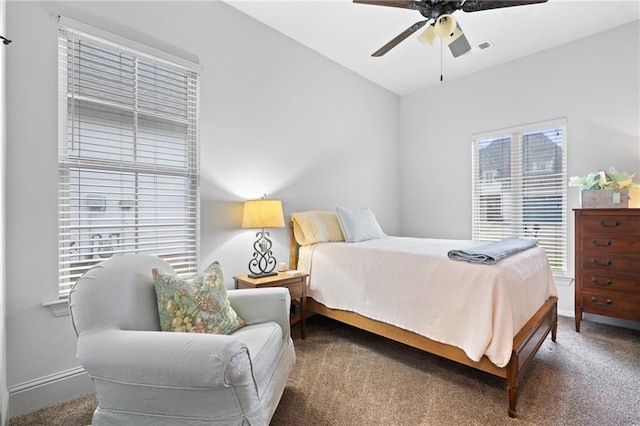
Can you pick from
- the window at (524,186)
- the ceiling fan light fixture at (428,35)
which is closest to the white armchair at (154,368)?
the ceiling fan light fixture at (428,35)

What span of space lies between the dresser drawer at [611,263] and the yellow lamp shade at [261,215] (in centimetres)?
285

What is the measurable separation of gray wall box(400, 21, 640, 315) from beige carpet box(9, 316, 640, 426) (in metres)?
1.39

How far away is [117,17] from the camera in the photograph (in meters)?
2.13

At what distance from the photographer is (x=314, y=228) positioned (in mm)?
3080

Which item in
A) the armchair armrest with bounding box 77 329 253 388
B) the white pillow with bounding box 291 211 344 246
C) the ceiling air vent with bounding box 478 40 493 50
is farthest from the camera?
the ceiling air vent with bounding box 478 40 493 50

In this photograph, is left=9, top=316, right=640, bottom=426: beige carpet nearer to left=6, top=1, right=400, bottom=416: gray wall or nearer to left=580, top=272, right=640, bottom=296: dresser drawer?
left=580, top=272, right=640, bottom=296: dresser drawer

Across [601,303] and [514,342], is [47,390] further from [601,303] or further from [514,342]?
[601,303]

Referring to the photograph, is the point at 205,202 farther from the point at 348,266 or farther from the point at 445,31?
the point at 445,31

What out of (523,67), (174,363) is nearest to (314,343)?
(174,363)

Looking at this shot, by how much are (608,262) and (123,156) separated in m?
4.08

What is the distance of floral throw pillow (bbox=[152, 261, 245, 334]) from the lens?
4.92ft

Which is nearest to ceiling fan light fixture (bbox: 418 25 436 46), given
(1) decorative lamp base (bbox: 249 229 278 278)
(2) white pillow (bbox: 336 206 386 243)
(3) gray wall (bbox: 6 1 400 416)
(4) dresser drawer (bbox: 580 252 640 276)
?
(3) gray wall (bbox: 6 1 400 416)

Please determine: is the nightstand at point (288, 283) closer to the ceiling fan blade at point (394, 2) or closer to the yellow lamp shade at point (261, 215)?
the yellow lamp shade at point (261, 215)

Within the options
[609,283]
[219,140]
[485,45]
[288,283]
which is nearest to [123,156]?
[219,140]
